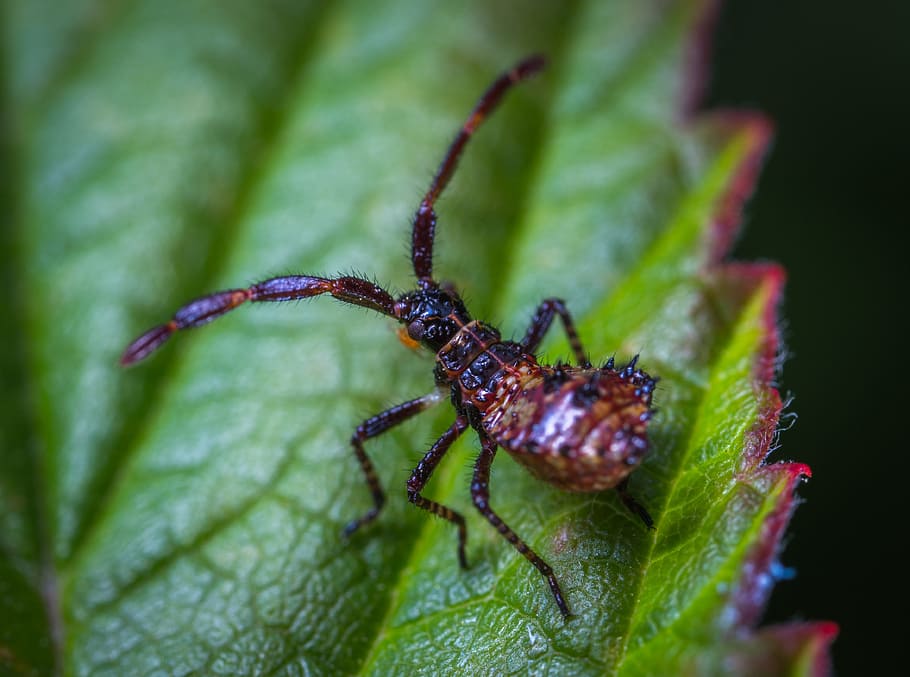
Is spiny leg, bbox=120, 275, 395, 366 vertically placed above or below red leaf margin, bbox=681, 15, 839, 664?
above

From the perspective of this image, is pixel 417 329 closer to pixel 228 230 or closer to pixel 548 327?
pixel 548 327

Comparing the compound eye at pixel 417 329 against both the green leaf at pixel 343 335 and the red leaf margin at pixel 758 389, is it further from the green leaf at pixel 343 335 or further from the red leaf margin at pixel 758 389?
the red leaf margin at pixel 758 389

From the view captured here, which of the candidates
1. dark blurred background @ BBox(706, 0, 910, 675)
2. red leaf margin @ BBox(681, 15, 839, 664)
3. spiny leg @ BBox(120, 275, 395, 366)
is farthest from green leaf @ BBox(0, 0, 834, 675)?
dark blurred background @ BBox(706, 0, 910, 675)

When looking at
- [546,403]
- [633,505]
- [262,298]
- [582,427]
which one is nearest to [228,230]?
[262,298]

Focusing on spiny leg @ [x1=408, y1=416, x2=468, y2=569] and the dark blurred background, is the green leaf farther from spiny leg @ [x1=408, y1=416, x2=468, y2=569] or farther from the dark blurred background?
the dark blurred background

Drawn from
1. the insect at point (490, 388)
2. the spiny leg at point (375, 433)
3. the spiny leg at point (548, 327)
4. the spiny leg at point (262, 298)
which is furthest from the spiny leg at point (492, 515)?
the spiny leg at point (262, 298)

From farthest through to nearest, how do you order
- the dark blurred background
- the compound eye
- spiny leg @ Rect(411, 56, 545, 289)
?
the dark blurred background
spiny leg @ Rect(411, 56, 545, 289)
the compound eye
